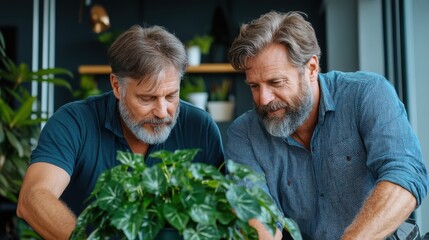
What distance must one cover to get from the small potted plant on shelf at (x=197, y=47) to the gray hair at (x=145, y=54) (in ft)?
11.7

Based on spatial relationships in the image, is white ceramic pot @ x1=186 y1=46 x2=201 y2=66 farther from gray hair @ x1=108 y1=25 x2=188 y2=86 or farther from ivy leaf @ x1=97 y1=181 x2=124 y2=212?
ivy leaf @ x1=97 y1=181 x2=124 y2=212

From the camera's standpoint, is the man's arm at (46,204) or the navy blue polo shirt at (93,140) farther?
the navy blue polo shirt at (93,140)

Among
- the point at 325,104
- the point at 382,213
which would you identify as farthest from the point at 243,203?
the point at 325,104

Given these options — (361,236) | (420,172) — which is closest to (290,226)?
(361,236)

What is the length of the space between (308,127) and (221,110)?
3662mm

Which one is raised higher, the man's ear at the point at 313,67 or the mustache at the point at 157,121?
the man's ear at the point at 313,67

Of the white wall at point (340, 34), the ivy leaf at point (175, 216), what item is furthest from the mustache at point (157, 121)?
the white wall at point (340, 34)

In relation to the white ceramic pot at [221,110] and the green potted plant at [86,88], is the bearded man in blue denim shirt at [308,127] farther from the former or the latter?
the green potted plant at [86,88]

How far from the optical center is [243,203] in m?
1.31

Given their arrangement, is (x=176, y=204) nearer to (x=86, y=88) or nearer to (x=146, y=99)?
(x=146, y=99)

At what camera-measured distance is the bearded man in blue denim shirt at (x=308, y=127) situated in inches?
82.7

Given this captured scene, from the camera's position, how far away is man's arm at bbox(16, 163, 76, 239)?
184cm

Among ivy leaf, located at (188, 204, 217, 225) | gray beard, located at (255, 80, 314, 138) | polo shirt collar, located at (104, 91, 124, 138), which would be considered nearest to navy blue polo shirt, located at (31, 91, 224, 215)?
polo shirt collar, located at (104, 91, 124, 138)

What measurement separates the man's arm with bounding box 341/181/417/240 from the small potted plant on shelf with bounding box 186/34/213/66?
4252mm
